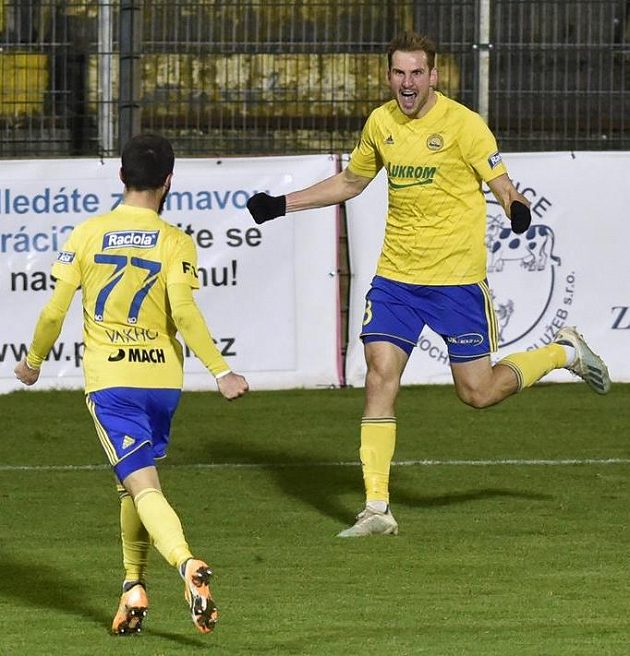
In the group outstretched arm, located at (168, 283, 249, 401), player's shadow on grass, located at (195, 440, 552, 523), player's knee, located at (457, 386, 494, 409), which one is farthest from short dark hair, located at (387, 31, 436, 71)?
outstretched arm, located at (168, 283, 249, 401)

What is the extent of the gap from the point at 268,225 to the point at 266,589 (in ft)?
20.0

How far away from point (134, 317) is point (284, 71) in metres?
7.83

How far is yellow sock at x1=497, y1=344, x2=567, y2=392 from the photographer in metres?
8.10

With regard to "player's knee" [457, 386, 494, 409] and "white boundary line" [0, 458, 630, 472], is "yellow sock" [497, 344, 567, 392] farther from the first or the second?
"white boundary line" [0, 458, 630, 472]

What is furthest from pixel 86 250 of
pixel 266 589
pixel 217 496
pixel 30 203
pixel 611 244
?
pixel 611 244

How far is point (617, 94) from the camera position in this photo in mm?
13289

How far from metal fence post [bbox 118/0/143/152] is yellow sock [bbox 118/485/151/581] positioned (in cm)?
732

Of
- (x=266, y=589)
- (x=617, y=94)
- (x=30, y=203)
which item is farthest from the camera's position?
(x=617, y=94)

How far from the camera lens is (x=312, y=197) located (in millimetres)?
7984

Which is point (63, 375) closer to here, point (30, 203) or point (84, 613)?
point (30, 203)

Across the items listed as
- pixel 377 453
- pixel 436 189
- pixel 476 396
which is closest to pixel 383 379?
pixel 377 453

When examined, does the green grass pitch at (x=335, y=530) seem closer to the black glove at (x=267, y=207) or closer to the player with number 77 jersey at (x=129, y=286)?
the player with number 77 jersey at (x=129, y=286)

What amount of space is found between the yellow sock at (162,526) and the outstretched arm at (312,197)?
258 cm

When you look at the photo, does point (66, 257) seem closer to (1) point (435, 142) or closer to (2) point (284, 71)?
(1) point (435, 142)
